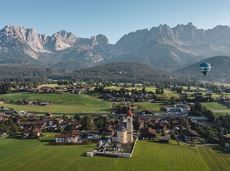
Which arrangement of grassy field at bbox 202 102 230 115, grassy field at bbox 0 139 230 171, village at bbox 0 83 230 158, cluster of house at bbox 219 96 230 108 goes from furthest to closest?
cluster of house at bbox 219 96 230 108
grassy field at bbox 202 102 230 115
village at bbox 0 83 230 158
grassy field at bbox 0 139 230 171

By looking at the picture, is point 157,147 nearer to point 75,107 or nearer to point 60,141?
point 60,141

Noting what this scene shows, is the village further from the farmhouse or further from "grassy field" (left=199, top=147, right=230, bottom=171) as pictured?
"grassy field" (left=199, top=147, right=230, bottom=171)

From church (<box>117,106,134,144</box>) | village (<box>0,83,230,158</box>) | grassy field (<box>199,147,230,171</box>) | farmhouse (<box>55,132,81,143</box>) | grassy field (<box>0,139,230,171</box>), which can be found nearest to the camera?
grassy field (<box>0,139,230,171</box>)

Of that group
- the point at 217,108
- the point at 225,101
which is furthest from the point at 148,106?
the point at 225,101

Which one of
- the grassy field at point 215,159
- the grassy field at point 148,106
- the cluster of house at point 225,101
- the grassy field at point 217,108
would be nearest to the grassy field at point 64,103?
the grassy field at point 148,106

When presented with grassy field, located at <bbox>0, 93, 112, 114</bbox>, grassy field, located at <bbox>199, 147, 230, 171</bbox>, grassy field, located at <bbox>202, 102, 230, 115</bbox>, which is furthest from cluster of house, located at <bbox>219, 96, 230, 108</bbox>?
grassy field, located at <bbox>199, 147, 230, 171</bbox>

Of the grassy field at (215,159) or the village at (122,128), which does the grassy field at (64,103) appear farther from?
the grassy field at (215,159)
